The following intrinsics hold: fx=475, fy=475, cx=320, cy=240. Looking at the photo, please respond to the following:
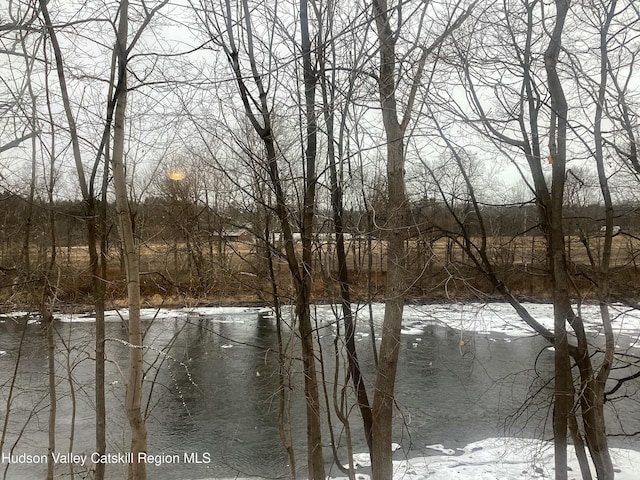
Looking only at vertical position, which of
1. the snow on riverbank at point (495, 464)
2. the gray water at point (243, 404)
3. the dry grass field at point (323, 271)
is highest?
the dry grass field at point (323, 271)

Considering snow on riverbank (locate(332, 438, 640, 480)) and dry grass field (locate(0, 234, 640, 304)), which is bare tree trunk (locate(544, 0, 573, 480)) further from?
snow on riverbank (locate(332, 438, 640, 480))

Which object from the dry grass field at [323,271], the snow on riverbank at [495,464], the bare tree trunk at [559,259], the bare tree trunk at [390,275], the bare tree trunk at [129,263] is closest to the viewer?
the bare tree trunk at [129,263]

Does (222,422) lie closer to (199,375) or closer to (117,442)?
(117,442)

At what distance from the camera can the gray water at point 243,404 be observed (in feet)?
24.6

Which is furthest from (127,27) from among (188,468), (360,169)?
(188,468)

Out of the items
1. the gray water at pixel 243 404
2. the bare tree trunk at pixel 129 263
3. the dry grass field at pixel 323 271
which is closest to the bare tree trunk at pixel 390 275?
the dry grass field at pixel 323 271

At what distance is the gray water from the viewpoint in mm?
7500

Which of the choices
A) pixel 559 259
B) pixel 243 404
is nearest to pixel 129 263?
pixel 559 259

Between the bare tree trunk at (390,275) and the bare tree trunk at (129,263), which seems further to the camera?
the bare tree trunk at (390,275)

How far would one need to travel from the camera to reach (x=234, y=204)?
218 inches

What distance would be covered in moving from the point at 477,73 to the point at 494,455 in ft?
20.2

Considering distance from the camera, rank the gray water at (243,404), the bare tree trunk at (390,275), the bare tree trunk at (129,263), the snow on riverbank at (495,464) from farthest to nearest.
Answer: the gray water at (243,404), the snow on riverbank at (495,464), the bare tree trunk at (390,275), the bare tree trunk at (129,263)

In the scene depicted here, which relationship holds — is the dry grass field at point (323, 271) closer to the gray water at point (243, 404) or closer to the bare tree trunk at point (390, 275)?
the bare tree trunk at point (390, 275)

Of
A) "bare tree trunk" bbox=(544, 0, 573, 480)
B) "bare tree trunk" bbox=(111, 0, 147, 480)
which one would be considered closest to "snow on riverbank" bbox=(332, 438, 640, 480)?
"bare tree trunk" bbox=(544, 0, 573, 480)
